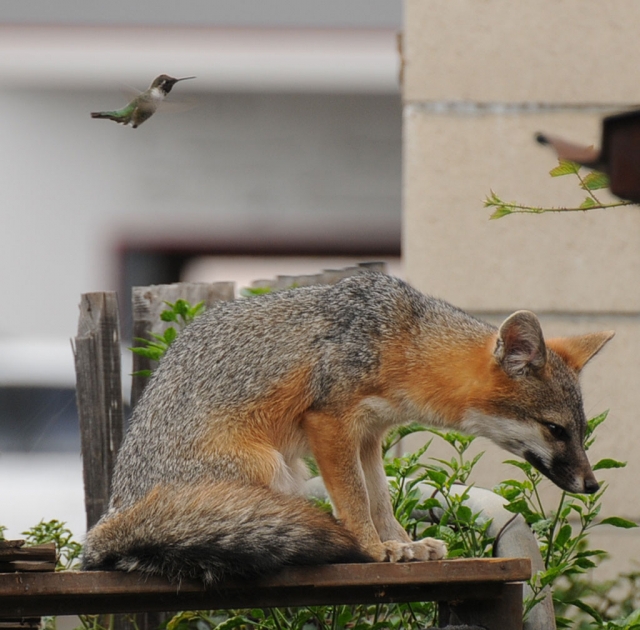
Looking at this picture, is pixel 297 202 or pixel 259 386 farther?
pixel 297 202

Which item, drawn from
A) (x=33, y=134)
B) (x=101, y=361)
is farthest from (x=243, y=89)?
(x=101, y=361)

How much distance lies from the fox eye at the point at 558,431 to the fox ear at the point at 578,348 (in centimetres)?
24

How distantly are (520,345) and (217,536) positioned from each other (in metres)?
1.09

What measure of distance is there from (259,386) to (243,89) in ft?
18.5

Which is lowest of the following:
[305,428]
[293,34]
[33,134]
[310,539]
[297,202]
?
[310,539]

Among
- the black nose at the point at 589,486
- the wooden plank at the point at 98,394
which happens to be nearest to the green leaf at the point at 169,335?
the wooden plank at the point at 98,394

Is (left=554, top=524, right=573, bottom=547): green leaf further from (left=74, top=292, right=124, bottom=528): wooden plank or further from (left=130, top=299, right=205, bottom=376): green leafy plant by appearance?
(left=74, top=292, right=124, bottom=528): wooden plank

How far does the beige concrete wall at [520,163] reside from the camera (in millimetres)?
5480

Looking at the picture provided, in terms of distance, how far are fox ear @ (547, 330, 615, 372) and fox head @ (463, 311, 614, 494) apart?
4cm

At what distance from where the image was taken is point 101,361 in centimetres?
418

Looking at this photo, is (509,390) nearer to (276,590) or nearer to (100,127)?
(276,590)

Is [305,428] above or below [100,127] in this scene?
below

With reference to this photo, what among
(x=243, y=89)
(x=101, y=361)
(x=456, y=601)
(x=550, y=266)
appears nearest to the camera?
(x=456, y=601)

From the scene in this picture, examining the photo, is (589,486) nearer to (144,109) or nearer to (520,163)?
(144,109)
